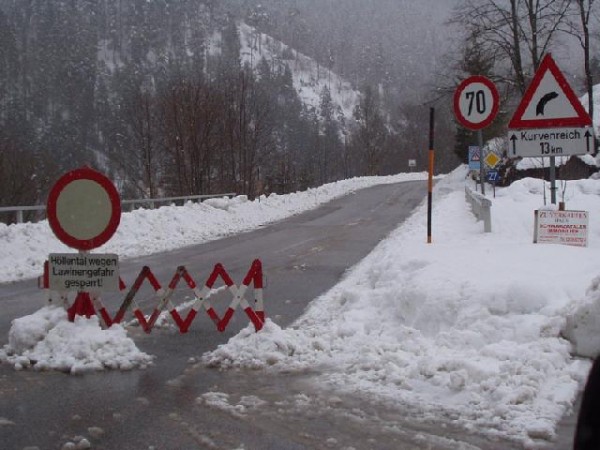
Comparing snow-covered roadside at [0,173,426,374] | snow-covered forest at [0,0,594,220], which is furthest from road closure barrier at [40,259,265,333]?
snow-covered forest at [0,0,594,220]

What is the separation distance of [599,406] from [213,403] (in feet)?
13.2

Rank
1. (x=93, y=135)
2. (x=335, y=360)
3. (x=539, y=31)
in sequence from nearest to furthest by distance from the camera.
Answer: (x=335, y=360) < (x=539, y=31) < (x=93, y=135)

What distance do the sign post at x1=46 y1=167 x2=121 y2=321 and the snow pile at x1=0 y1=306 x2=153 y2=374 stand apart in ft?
0.89

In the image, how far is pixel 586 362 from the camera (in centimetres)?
554

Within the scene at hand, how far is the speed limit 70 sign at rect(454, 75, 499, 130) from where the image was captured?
10602 millimetres

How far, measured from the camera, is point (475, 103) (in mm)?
10758

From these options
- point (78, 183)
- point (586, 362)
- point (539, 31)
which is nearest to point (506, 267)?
point (586, 362)

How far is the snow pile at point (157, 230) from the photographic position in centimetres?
1551

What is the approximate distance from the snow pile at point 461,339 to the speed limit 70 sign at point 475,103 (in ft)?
7.94

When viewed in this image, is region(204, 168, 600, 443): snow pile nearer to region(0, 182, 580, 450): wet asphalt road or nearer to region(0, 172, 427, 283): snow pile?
region(0, 182, 580, 450): wet asphalt road

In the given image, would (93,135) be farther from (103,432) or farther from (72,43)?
(103,432)

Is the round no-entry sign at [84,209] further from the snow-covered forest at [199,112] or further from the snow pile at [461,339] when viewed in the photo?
the snow-covered forest at [199,112]

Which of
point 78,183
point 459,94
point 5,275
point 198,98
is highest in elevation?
point 198,98

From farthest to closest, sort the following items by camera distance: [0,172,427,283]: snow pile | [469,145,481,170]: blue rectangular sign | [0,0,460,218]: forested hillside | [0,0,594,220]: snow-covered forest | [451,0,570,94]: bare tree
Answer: [0,0,460,218]: forested hillside
[0,0,594,220]: snow-covered forest
[451,0,570,94]: bare tree
[469,145,481,170]: blue rectangular sign
[0,172,427,283]: snow pile
